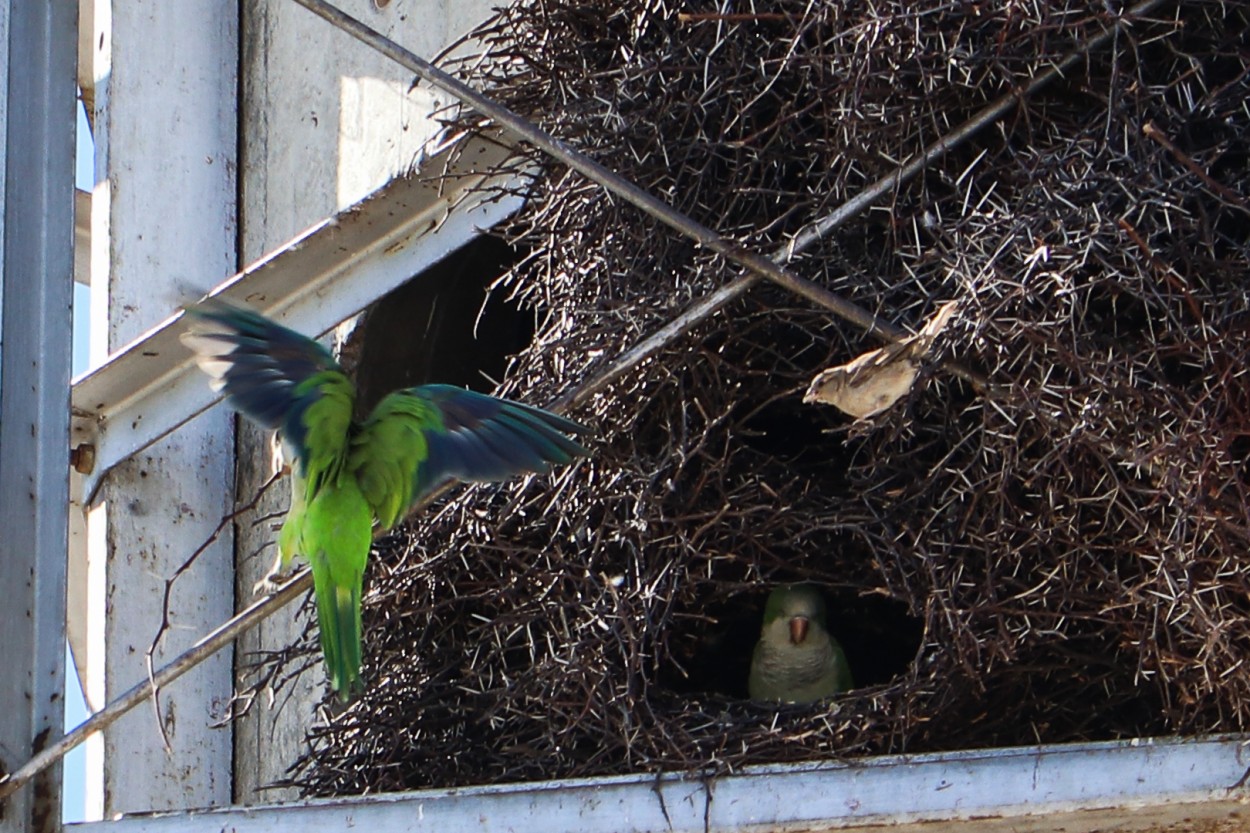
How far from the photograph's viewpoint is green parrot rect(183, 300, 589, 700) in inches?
109

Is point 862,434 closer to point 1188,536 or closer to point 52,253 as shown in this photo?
point 1188,536

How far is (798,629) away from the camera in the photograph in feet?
11.6

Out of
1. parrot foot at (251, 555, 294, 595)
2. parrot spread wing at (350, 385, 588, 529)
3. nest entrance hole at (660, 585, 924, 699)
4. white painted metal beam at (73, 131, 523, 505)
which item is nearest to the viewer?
parrot spread wing at (350, 385, 588, 529)

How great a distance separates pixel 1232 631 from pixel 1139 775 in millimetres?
288

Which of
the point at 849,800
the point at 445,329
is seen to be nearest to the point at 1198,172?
the point at 849,800

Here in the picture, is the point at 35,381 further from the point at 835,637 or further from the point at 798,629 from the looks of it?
the point at 835,637

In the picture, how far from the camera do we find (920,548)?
9.83 ft

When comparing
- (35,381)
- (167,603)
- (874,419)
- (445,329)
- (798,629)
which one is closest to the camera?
(35,381)

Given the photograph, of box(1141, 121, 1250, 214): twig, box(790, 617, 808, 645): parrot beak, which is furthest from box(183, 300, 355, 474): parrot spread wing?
box(1141, 121, 1250, 214): twig

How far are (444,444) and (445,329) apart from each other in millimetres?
1212

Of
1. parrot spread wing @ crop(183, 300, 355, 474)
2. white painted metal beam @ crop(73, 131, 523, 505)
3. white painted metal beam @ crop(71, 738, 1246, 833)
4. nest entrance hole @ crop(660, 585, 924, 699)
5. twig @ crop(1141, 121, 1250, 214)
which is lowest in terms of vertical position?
white painted metal beam @ crop(71, 738, 1246, 833)

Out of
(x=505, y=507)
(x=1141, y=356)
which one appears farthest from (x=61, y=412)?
(x=1141, y=356)

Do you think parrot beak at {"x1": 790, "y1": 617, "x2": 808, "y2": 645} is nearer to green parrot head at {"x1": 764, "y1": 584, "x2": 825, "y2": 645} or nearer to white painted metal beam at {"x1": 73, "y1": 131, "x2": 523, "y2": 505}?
green parrot head at {"x1": 764, "y1": 584, "x2": 825, "y2": 645}

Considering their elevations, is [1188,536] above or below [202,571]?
below
